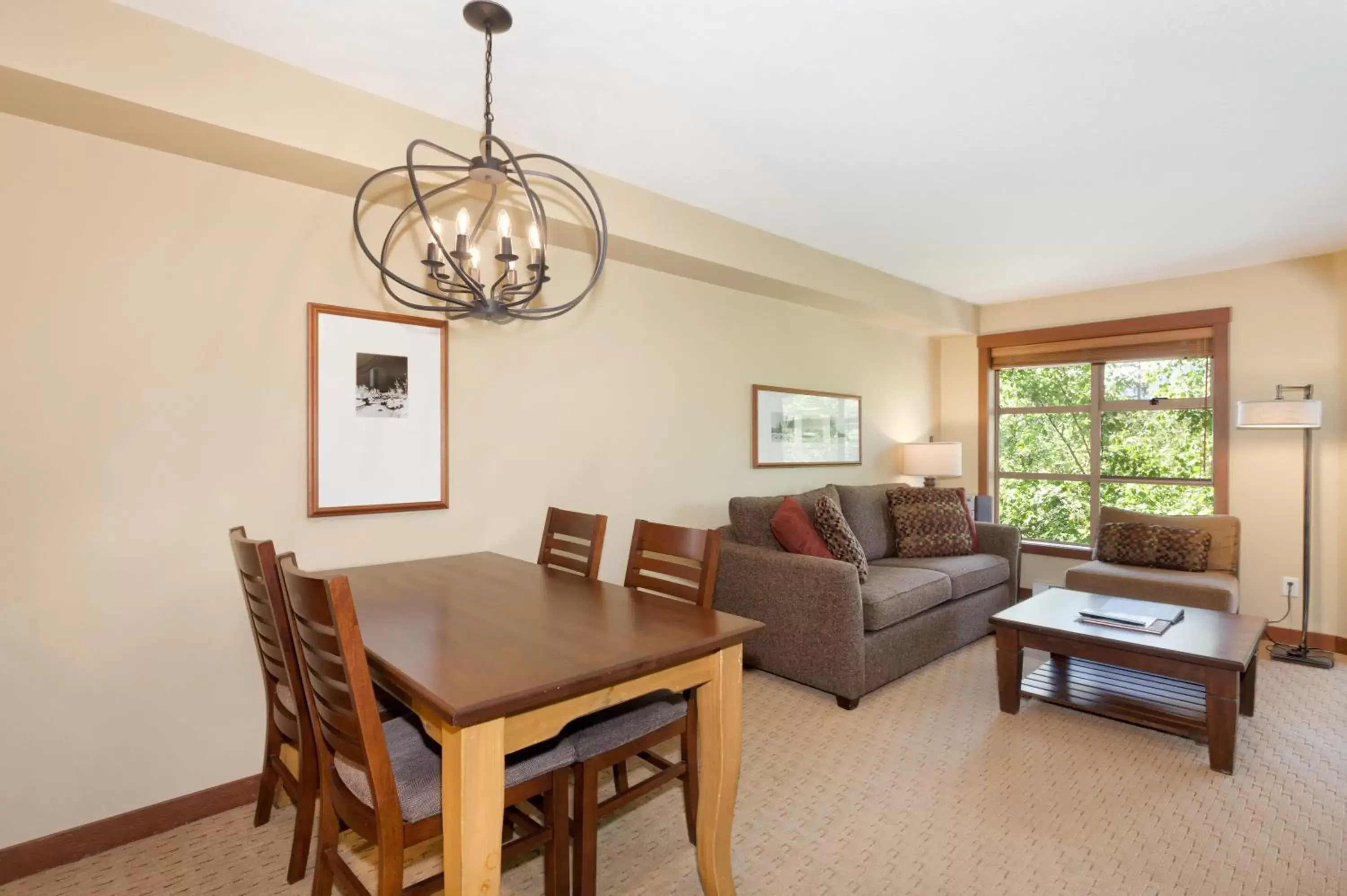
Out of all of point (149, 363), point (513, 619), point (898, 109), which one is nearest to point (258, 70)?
point (149, 363)

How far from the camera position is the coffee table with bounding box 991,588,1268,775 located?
8.08ft

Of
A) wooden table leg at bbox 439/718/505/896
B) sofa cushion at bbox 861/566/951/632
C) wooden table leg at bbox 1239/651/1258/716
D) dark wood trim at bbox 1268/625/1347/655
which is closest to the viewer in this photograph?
wooden table leg at bbox 439/718/505/896

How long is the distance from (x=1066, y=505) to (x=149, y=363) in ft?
19.1

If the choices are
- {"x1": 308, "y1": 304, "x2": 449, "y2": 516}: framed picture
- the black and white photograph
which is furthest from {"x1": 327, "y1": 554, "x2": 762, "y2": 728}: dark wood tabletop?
the black and white photograph

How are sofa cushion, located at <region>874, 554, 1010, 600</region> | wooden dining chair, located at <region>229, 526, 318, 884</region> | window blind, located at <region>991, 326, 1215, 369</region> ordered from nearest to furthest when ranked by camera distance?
wooden dining chair, located at <region>229, 526, 318, 884</region> → sofa cushion, located at <region>874, 554, 1010, 600</region> → window blind, located at <region>991, 326, 1215, 369</region>

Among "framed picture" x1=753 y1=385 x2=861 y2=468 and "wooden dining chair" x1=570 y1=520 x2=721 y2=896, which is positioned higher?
"framed picture" x1=753 y1=385 x2=861 y2=468

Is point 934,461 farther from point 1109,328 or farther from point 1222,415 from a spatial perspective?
point 1222,415

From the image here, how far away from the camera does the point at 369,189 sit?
243cm

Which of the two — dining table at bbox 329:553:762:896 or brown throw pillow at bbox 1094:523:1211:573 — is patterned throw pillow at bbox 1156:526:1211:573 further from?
dining table at bbox 329:553:762:896

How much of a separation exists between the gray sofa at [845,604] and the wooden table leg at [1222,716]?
1208mm

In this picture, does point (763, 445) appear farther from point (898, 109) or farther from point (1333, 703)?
point (1333, 703)

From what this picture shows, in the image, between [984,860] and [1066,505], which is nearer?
[984,860]

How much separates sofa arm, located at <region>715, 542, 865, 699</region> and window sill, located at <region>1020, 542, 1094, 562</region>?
2.55 meters

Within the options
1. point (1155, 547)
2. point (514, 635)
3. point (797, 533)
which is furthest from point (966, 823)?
point (1155, 547)
